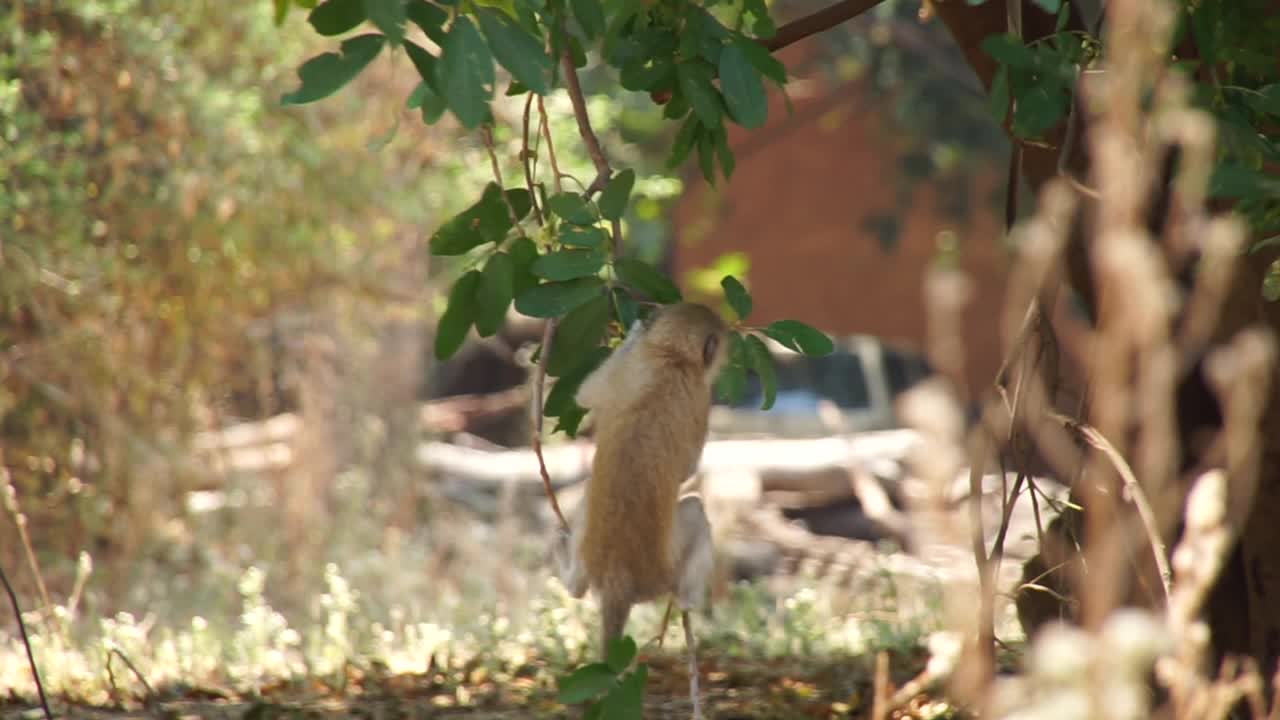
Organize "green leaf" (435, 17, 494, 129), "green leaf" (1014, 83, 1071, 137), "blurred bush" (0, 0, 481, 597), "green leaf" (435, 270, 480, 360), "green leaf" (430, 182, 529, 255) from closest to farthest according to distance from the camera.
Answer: "green leaf" (435, 17, 494, 129) < "green leaf" (1014, 83, 1071, 137) < "green leaf" (435, 270, 480, 360) < "green leaf" (430, 182, 529, 255) < "blurred bush" (0, 0, 481, 597)

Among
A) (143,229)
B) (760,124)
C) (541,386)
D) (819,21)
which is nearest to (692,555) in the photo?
(541,386)

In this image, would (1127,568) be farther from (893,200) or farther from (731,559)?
(893,200)

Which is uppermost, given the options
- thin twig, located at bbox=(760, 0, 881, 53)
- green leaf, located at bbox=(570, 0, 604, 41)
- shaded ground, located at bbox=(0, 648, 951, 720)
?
thin twig, located at bbox=(760, 0, 881, 53)

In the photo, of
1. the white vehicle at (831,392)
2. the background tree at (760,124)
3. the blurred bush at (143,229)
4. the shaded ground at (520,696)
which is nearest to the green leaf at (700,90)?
the background tree at (760,124)

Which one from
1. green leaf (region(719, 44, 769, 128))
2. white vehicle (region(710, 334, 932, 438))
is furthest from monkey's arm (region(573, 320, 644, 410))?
white vehicle (region(710, 334, 932, 438))

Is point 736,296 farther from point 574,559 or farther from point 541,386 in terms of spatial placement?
point 574,559

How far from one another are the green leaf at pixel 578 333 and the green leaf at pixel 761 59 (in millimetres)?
588

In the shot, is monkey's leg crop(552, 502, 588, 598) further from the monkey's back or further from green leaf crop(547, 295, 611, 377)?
green leaf crop(547, 295, 611, 377)

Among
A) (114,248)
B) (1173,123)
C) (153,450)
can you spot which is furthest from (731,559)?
(1173,123)

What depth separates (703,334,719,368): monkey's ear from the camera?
3631mm

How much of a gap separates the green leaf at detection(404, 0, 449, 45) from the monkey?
121 centimetres

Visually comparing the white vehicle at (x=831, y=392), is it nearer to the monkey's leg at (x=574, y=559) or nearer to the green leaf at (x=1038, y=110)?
the monkey's leg at (x=574, y=559)

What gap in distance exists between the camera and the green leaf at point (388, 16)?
212 cm

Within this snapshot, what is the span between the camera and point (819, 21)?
360 centimetres
